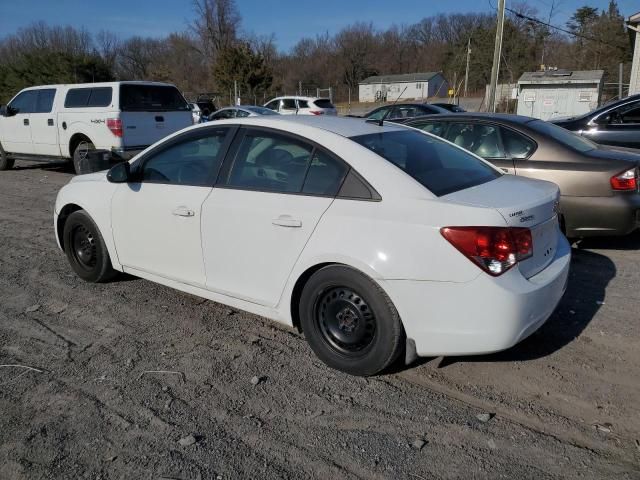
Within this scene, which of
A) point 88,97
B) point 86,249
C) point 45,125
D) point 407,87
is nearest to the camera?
point 86,249

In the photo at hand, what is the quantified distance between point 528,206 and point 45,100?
38.5 feet

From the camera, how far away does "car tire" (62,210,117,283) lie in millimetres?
4625

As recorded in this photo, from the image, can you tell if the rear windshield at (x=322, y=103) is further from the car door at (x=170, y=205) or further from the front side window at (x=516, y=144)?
the car door at (x=170, y=205)

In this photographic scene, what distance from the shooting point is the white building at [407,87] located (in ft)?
222

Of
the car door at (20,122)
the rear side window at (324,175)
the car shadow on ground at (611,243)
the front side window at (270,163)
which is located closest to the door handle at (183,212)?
the front side window at (270,163)

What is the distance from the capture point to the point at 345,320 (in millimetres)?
3174

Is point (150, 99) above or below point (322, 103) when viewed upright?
above

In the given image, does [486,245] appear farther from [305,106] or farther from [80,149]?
[305,106]

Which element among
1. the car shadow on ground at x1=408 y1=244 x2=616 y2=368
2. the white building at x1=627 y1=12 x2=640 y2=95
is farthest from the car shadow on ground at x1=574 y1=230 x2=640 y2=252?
the white building at x1=627 y1=12 x2=640 y2=95

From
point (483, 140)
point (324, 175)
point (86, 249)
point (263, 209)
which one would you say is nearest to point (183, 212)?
point (263, 209)

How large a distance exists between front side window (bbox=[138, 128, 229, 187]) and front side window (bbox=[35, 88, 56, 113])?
8972 mm

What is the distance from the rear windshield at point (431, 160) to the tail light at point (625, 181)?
77.7 inches

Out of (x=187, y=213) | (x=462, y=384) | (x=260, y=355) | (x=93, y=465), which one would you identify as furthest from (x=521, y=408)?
(x=187, y=213)

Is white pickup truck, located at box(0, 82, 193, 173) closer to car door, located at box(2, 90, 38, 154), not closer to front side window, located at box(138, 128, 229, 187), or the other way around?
car door, located at box(2, 90, 38, 154)
